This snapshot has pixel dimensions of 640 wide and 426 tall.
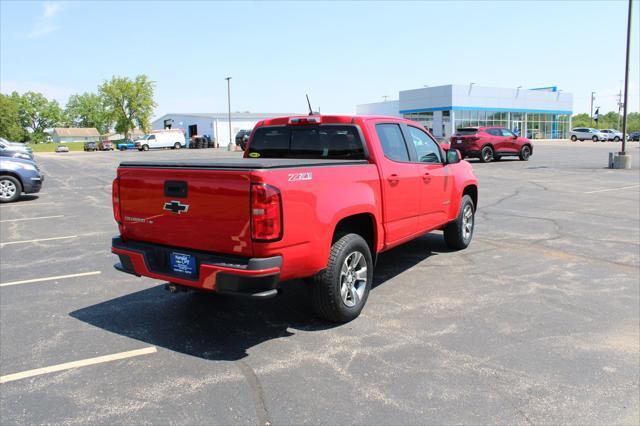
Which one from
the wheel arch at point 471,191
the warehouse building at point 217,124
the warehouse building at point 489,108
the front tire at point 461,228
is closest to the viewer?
the front tire at point 461,228

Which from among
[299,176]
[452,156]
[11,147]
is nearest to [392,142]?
[452,156]

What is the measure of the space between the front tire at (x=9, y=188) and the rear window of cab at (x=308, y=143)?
1109cm

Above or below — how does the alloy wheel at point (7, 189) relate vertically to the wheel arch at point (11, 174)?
below

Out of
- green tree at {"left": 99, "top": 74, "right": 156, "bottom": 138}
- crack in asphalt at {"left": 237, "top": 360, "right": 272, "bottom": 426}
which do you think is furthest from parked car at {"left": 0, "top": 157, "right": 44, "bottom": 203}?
green tree at {"left": 99, "top": 74, "right": 156, "bottom": 138}

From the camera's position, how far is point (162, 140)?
65.2m

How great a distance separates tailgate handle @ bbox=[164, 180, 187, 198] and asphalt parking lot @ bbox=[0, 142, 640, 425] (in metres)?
1.28

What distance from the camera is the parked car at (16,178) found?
13.7 m

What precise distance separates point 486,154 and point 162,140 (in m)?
49.7

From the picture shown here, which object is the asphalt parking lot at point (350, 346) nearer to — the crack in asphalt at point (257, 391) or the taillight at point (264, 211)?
the crack in asphalt at point (257, 391)

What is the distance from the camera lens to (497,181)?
1733 centimetres

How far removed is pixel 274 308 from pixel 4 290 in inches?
129

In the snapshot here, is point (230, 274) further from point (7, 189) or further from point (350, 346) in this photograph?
point (7, 189)

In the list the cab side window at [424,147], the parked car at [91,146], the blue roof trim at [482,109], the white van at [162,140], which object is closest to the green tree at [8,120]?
the parked car at [91,146]

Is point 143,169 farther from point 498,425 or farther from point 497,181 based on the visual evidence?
point 497,181
